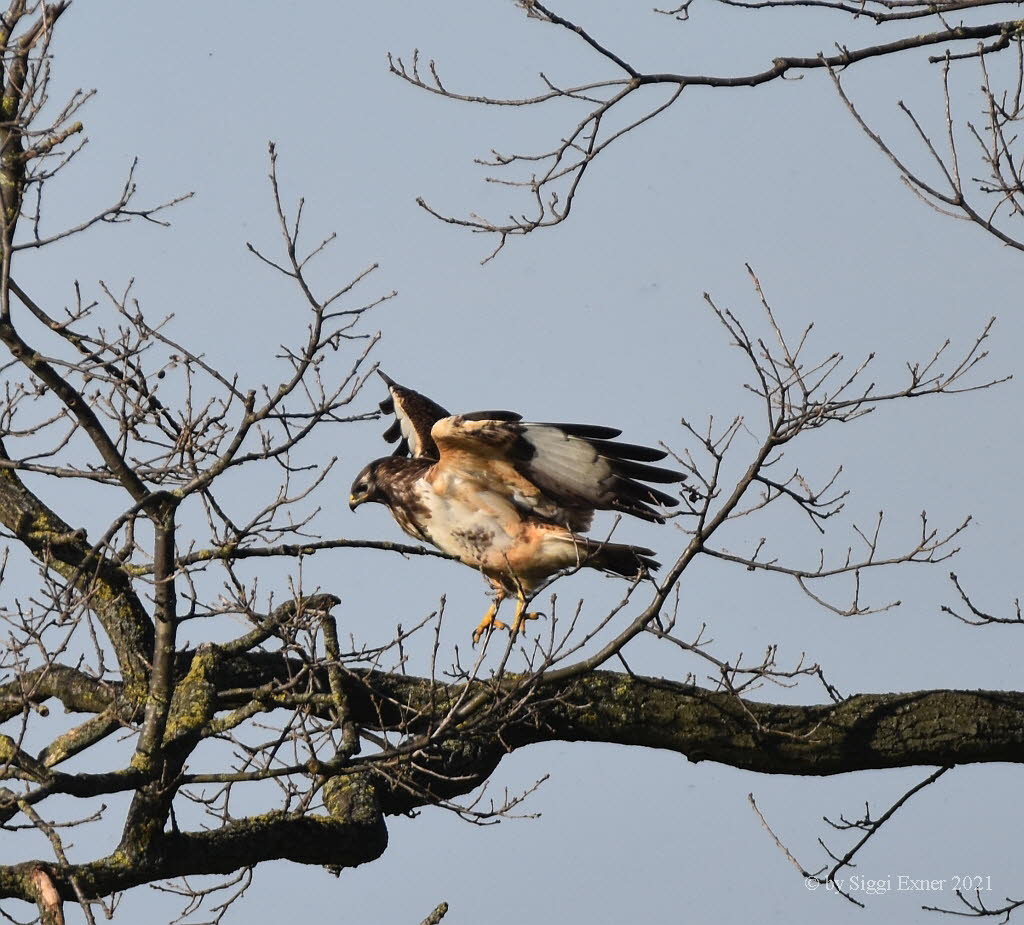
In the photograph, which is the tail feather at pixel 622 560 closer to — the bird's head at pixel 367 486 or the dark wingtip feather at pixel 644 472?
the dark wingtip feather at pixel 644 472

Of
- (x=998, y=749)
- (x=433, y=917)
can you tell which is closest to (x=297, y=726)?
(x=433, y=917)

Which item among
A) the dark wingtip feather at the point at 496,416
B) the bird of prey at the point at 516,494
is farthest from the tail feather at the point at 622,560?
the dark wingtip feather at the point at 496,416

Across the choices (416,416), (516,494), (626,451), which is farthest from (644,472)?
(416,416)

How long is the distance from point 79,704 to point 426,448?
2013 mm

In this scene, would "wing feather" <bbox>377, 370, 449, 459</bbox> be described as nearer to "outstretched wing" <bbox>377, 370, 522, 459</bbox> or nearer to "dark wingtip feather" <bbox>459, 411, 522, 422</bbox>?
"outstretched wing" <bbox>377, 370, 522, 459</bbox>

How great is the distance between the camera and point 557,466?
6113 mm

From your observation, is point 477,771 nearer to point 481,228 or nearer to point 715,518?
point 715,518

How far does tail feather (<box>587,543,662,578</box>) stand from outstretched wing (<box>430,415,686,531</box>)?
0.17 metres

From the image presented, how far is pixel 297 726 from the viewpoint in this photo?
454 cm

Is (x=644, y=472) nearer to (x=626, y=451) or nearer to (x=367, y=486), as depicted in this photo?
(x=626, y=451)

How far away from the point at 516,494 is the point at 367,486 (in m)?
0.83

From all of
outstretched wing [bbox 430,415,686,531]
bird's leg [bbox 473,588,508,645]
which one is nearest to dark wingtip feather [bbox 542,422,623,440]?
outstretched wing [bbox 430,415,686,531]

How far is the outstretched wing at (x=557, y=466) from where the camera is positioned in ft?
19.1

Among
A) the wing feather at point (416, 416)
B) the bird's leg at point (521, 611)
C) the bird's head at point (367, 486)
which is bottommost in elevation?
the bird's leg at point (521, 611)
